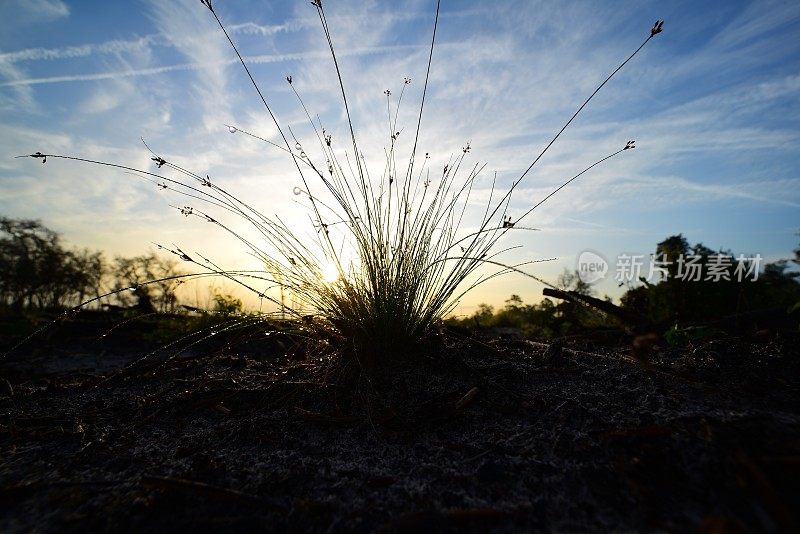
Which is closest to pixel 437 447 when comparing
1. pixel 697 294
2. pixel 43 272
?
pixel 697 294

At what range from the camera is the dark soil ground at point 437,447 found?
3.82 feet

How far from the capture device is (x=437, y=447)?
5.16 ft

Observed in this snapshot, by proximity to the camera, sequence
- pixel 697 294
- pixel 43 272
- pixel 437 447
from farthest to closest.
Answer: pixel 43 272
pixel 697 294
pixel 437 447

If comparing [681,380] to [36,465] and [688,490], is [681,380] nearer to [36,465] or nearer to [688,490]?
[688,490]

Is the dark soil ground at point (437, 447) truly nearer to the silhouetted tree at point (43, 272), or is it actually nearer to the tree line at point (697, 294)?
the tree line at point (697, 294)

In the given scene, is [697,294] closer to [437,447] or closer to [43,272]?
[437,447]

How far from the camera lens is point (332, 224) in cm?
246

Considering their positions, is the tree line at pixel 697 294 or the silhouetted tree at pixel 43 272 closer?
the tree line at pixel 697 294

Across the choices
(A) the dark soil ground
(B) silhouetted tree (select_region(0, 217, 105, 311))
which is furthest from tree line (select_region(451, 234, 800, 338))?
(B) silhouetted tree (select_region(0, 217, 105, 311))

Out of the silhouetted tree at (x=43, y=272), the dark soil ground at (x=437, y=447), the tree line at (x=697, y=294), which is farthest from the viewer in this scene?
the silhouetted tree at (x=43, y=272)

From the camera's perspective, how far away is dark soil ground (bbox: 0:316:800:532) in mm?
1163

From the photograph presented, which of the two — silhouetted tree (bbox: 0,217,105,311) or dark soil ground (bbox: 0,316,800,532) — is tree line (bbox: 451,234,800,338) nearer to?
dark soil ground (bbox: 0,316,800,532)

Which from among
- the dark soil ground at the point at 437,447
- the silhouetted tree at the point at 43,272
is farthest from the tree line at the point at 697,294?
the silhouetted tree at the point at 43,272

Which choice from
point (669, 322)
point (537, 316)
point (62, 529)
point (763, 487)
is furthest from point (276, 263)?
point (537, 316)
